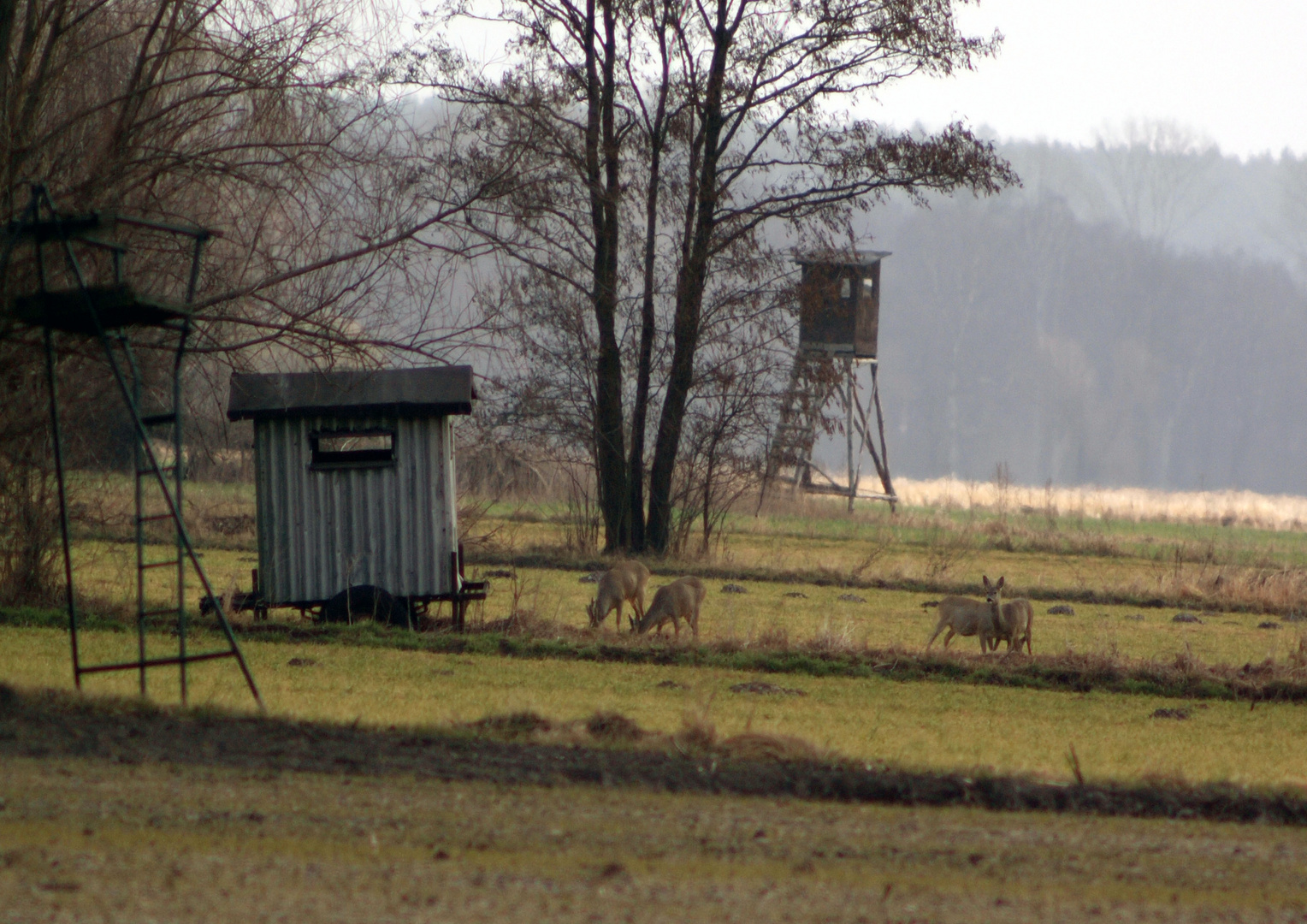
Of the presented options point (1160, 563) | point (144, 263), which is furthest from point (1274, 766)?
point (1160, 563)

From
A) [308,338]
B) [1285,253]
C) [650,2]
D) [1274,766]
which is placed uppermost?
[1285,253]

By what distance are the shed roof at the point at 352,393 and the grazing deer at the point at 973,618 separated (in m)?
6.55

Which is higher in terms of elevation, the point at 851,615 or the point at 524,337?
the point at 524,337

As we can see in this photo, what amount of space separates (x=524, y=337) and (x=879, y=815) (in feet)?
67.1

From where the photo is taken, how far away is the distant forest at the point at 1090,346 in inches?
4786

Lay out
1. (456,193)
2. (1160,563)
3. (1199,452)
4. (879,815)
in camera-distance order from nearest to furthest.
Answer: (879,815)
(456,193)
(1160,563)
(1199,452)

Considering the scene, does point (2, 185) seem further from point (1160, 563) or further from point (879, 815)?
point (1160, 563)

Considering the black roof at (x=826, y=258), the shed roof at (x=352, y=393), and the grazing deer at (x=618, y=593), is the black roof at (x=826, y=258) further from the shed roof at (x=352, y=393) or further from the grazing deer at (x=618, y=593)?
the shed roof at (x=352, y=393)

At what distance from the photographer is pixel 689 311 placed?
30094mm

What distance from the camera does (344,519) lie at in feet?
57.2

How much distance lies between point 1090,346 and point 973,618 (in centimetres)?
11586

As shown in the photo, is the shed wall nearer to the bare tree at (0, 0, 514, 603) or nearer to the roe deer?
the bare tree at (0, 0, 514, 603)

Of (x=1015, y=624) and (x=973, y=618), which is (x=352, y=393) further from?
(x=1015, y=624)

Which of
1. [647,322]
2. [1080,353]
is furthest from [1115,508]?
[1080,353]
